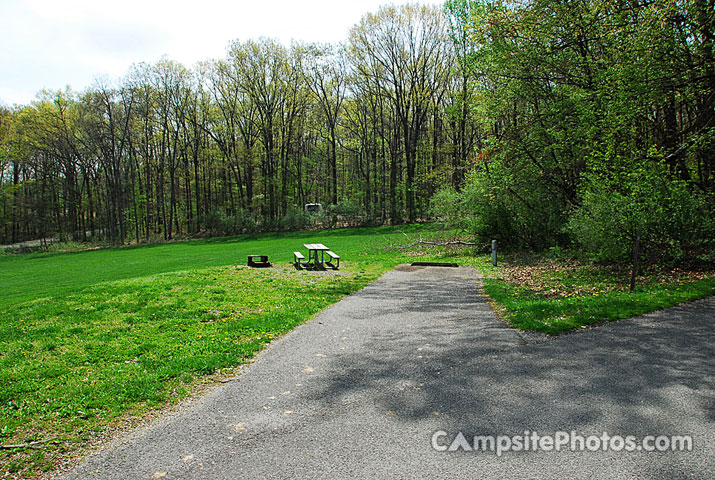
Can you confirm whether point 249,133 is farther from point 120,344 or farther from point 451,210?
point 120,344

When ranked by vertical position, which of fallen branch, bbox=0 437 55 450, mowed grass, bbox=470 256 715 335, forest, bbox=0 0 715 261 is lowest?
fallen branch, bbox=0 437 55 450

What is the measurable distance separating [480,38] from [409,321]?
1107 centimetres

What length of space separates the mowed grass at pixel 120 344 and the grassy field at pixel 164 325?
0.02 m

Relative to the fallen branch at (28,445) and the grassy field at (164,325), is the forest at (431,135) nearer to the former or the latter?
the grassy field at (164,325)

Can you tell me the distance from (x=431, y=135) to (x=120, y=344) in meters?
43.5

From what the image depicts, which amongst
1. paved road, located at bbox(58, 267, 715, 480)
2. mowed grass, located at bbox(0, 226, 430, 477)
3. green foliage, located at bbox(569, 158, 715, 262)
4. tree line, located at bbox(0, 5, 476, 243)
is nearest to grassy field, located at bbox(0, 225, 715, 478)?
mowed grass, located at bbox(0, 226, 430, 477)

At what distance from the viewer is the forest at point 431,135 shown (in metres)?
10.2

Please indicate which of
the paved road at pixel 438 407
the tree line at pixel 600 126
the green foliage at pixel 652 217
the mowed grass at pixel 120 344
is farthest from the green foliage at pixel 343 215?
the paved road at pixel 438 407

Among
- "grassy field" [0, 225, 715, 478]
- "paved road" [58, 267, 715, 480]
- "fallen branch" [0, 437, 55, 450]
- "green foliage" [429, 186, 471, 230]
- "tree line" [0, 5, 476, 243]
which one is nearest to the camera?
"paved road" [58, 267, 715, 480]

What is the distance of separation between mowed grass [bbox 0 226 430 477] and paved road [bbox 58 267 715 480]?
0.50 meters

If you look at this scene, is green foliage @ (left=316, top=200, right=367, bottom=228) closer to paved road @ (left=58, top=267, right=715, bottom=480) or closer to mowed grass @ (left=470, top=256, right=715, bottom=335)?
mowed grass @ (left=470, top=256, right=715, bottom=335)

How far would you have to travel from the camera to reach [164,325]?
23.2 feet

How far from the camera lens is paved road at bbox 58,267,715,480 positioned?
294 centimetres

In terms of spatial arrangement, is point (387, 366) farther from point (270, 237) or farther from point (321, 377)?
point (270, 237)
